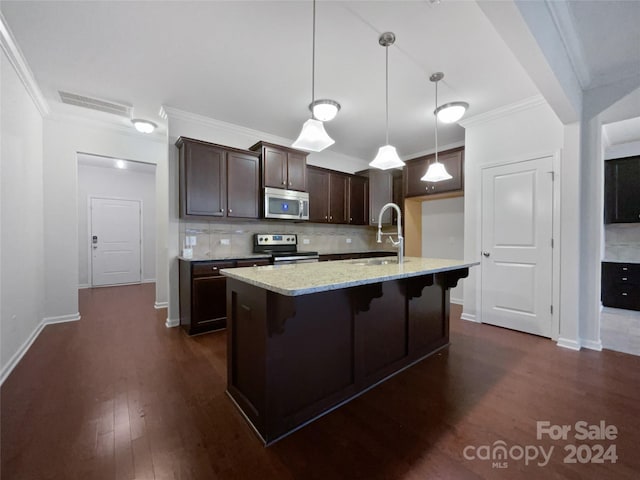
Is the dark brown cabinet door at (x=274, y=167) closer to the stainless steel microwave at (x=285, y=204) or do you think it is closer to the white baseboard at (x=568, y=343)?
the stainless steel microwave at (x=285, y=204)

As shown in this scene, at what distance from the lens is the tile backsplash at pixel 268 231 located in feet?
12.3

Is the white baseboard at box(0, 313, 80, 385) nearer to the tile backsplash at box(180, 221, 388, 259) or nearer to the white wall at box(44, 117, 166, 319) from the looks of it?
the white wall at box(44, 117, 166, 319)

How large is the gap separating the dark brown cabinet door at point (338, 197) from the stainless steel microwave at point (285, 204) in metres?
0.65

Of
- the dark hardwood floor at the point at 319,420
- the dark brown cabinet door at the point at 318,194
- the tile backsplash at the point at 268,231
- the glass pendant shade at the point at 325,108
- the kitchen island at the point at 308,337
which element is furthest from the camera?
the dark brown cabinet door at the point at 318,194

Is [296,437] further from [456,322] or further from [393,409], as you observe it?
[456,322]

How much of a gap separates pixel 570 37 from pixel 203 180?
3763 millimetres

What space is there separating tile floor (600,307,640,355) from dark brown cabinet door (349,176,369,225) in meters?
3.51

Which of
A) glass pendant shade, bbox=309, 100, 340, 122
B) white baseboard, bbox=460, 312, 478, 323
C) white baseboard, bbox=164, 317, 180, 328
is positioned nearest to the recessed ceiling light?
glass pendant shade, bbox=309, 100, 340, 122

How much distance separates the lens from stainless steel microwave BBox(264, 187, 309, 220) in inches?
151

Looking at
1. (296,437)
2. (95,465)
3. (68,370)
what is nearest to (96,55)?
(68,370)

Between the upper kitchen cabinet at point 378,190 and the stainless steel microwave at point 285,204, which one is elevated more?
the upper kitchen cabinet at point 378,190

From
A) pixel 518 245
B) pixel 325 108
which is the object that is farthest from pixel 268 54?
pixel 518 245

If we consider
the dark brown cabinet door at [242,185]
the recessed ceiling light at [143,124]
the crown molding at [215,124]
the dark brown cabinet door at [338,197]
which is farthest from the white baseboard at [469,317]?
the recessed ceiling light at [143,124]

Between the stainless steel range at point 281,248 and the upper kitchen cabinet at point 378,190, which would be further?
the upper kitchen cabinet at point 378,190
